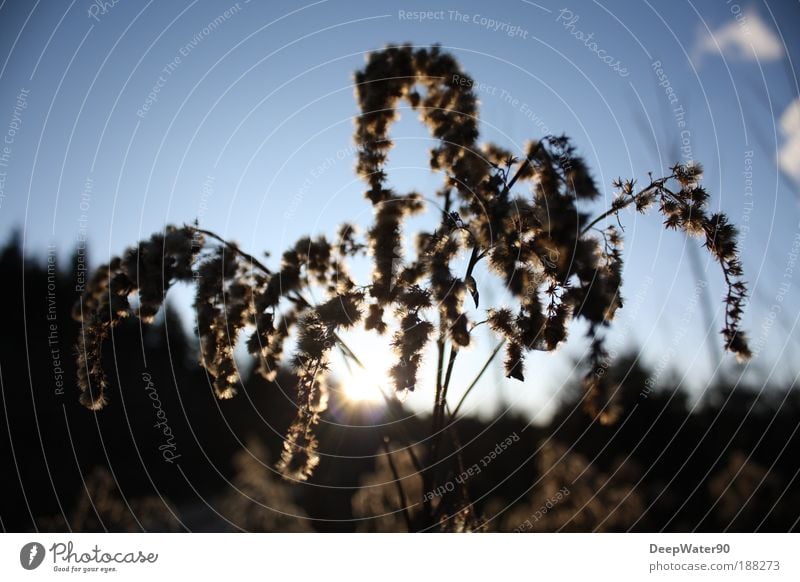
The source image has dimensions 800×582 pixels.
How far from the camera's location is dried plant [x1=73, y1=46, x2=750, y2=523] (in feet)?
5.22

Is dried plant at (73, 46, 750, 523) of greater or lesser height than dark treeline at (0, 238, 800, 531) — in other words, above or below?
above

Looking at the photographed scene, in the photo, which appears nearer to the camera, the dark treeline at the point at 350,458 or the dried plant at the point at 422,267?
the dried plant at the point at 422,267

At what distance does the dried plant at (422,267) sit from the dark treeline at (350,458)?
404 mm

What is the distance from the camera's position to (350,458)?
3.68 meters

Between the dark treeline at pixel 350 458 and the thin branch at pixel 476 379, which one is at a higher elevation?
the thin branch at pixel 476 379

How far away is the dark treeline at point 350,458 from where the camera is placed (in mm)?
3422

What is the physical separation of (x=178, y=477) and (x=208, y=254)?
19.9 m

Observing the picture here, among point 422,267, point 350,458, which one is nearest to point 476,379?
point 422,267

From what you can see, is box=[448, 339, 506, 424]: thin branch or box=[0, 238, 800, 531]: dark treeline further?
box=[0, 238, 800, 531]: dark treeline

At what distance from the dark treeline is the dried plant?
1.33 feet

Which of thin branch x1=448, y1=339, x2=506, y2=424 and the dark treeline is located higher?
thin branch x1=448, y1=339, x2=506, y2=424

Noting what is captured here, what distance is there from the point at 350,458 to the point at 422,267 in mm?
2300
